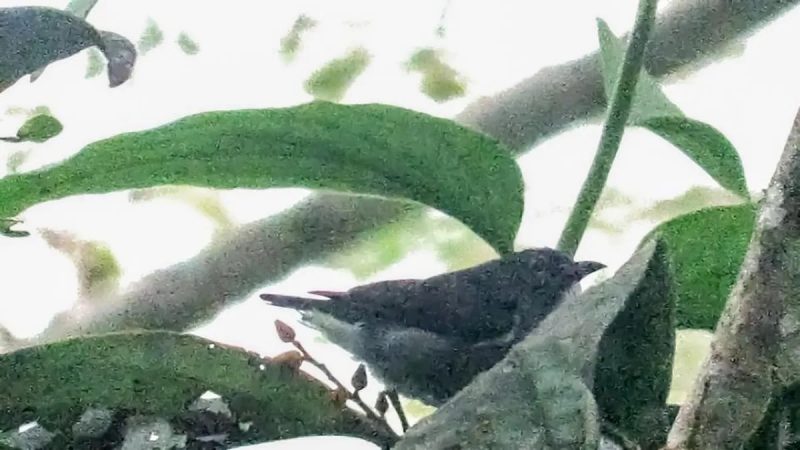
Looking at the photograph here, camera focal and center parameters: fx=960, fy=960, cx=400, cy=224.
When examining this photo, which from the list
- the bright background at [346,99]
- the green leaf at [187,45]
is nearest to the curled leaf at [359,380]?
the bright background at [346,99]

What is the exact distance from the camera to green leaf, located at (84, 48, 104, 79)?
891 mm

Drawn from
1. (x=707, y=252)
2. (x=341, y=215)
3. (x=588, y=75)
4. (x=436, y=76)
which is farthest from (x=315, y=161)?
(x=436, y=76)

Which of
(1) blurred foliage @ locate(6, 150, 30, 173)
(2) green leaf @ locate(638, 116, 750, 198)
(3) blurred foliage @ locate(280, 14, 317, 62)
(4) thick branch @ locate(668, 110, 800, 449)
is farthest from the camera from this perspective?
(3) blurred foliage @ locate(280, 14, 317, 62)

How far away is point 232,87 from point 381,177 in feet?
2.30

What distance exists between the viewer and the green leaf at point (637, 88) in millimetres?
567

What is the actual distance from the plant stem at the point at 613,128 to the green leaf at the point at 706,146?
0.02 metres

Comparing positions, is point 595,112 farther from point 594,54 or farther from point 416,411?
point 416,411

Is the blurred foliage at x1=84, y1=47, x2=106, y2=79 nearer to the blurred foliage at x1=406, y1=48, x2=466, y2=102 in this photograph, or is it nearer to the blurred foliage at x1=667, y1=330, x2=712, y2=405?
the blurred foliage at x1=406, y1=48, x2=466, y2=102

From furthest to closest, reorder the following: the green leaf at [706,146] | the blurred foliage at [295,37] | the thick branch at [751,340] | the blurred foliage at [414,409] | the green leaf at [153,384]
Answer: the blurred foliage at [295,37], the blurred foliage at [414,409], the green leaf at [706,146], the green leaf at [153,384], the thick branch at [751,340]

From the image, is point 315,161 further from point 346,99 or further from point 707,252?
point 346,99

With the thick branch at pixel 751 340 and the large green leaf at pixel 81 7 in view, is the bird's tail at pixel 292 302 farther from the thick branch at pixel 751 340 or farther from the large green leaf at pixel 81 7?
the thick branch at pixel 751 340

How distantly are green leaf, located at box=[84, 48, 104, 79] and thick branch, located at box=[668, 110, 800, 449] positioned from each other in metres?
0.71

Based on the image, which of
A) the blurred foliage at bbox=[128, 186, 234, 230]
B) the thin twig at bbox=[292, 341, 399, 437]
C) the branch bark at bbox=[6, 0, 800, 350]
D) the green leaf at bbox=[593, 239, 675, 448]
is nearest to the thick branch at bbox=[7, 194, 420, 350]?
the branch bark at bbox=[6, 0, 800, 350]

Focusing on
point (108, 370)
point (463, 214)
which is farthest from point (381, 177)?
point (108, 370)
